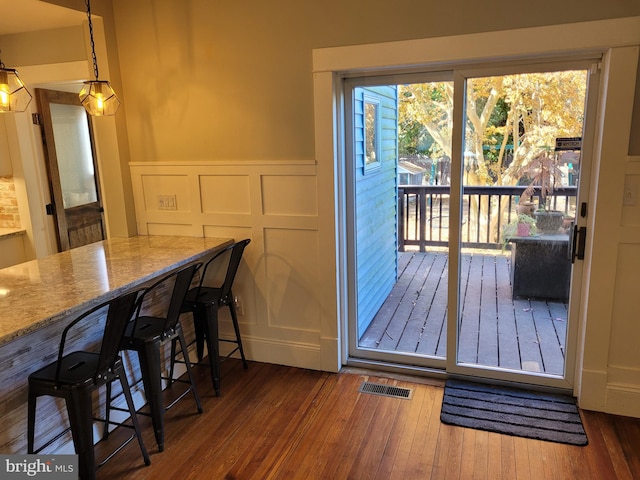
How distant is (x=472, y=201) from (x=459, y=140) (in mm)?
391

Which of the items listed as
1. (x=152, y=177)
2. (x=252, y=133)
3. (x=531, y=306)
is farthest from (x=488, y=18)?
(x=152, y=177)

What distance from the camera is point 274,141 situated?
10.0ft

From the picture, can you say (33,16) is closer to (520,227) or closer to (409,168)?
(409,168)

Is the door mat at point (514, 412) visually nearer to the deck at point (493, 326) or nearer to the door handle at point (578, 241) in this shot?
the deck at point (493, 326)

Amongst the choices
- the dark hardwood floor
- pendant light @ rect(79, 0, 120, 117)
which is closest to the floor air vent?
the dark hardwood floor

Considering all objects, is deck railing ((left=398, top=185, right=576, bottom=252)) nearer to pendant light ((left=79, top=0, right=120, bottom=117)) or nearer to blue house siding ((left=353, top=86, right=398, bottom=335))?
blue house siding ((left=353, top=86, right=398, bottom=335))

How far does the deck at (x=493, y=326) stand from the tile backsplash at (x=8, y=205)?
10.2ft

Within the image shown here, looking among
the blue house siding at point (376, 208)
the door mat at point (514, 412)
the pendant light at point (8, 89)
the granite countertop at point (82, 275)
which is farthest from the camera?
the blue house siding at point (376, 208)

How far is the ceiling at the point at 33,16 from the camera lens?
2.76 metres

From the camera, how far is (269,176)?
3119mm

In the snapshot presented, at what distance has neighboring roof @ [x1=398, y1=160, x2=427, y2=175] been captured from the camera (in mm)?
3132

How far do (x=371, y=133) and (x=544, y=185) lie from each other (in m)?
1.27

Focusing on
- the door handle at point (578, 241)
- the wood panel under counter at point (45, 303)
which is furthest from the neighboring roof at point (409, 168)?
the wood panel under counter at point (45, 303)

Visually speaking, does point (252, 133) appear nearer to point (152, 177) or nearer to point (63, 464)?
point (152, 177)
